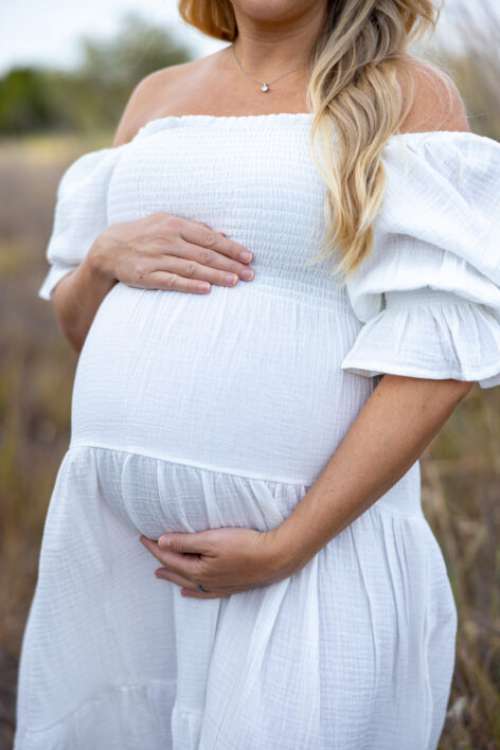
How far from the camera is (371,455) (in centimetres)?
145

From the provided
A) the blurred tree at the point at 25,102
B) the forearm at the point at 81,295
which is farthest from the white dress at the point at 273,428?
the blurred tree at the point at 25,102

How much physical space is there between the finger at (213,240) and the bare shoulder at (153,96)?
1.13ft

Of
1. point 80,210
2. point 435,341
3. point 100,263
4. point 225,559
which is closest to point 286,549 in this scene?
point 225,559

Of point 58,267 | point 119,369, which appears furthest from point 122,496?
point 58,267

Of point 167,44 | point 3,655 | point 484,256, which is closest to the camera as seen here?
point 484,256

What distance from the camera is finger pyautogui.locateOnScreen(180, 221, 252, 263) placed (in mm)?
1540

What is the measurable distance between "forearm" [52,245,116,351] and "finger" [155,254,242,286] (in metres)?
0.20

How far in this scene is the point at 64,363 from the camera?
211 inches

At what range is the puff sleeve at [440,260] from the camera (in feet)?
4.57

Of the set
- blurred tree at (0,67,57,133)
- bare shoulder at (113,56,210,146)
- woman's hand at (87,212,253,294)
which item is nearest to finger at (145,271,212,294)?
woman's hand at (87,212,253,294)

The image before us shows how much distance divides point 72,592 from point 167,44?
668 centimetres

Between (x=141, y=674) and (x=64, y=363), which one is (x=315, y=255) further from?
(x=64, y=363)

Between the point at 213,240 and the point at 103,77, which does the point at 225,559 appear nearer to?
the point at 213,240

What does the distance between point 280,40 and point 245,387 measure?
651 millimetres
